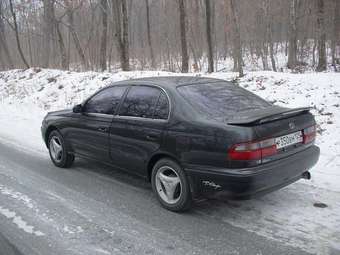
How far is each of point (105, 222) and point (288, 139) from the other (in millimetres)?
2356

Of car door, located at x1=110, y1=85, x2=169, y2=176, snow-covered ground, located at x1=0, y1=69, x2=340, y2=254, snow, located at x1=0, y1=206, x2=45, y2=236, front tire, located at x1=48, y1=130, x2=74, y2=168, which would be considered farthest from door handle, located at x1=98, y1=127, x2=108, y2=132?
snow-covered ground, located at x1=0, y1=69, x2=340, y2=254

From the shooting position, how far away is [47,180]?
251 inches

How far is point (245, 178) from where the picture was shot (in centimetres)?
411

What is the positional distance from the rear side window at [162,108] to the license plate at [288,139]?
1372 mm

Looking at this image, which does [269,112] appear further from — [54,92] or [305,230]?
[54,92]

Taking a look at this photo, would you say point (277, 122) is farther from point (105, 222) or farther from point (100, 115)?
point (100, 115)

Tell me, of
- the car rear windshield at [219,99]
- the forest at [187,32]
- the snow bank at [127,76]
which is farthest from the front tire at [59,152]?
the forest at [187,32]

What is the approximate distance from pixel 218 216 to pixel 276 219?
0.67 m

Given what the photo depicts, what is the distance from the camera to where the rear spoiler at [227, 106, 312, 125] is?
4.24m

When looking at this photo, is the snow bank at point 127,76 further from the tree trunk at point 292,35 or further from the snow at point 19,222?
the tree trunk at point 292,35

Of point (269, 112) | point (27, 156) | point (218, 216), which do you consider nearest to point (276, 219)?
point (218, 216)

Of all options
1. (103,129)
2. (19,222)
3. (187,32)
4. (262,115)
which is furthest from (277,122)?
(187,32)

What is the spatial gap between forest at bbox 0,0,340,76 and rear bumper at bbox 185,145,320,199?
10.7 metres

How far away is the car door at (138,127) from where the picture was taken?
4.99 metres
